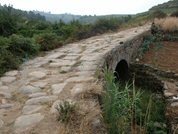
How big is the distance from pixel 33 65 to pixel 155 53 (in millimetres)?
6123

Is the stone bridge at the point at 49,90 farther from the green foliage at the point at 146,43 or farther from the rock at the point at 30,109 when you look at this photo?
the green foliage at the point at 146,43

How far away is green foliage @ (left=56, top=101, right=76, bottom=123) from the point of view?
375 cm

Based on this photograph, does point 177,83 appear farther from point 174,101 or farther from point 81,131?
point 81,131

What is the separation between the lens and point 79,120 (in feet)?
12.3

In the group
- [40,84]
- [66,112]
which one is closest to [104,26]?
[40,84]

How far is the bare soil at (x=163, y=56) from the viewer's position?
10.4 metres

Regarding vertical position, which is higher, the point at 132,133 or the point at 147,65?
the point at 132,133

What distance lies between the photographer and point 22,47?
761cm

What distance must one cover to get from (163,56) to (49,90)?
283 inches

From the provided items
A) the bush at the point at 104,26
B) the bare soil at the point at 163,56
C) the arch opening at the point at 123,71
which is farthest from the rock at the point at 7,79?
the bush at the point at 104,26

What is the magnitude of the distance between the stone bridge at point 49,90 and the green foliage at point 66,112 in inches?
3.1

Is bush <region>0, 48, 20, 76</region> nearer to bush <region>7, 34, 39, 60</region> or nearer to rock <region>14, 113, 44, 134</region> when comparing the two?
bush <region>7, 34, 39, 60</region>

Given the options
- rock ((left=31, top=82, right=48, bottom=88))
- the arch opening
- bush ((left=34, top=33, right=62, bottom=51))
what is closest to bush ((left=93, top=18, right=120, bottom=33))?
the arch opening

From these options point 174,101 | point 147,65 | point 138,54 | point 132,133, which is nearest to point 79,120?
point 132,133
